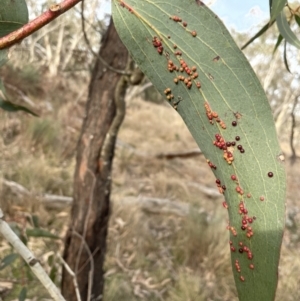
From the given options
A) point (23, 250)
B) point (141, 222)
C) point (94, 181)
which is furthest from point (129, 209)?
point (23, 250)

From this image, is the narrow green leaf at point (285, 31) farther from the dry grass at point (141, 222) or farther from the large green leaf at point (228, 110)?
the dry grass at point (141, 222)

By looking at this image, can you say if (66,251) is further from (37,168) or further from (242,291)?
(37,168)

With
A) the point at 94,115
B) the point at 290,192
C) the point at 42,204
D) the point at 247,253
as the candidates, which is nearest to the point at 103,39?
the point at 94,115

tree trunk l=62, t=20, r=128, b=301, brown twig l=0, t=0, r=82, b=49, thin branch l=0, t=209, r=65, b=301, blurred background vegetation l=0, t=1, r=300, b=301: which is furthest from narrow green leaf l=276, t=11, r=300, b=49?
tree trunk l=62, t=20, r=128, b=301

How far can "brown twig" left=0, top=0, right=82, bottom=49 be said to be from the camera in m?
0.41

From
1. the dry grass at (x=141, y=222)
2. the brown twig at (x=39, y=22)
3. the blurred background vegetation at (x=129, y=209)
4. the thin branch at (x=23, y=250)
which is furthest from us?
the dry grass at (x=141, y=222)

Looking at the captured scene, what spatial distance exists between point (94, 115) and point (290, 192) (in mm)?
6337

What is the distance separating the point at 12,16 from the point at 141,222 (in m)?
3.40

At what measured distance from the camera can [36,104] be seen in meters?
6.34

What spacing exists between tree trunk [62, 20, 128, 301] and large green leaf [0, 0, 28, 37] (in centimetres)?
121

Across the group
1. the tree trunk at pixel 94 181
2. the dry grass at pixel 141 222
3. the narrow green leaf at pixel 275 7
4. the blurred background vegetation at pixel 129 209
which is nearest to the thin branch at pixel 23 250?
the narrow green leaf at pixel 275 7

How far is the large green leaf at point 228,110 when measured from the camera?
446mm

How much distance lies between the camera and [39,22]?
41 cm

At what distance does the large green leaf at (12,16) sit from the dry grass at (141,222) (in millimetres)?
1507
